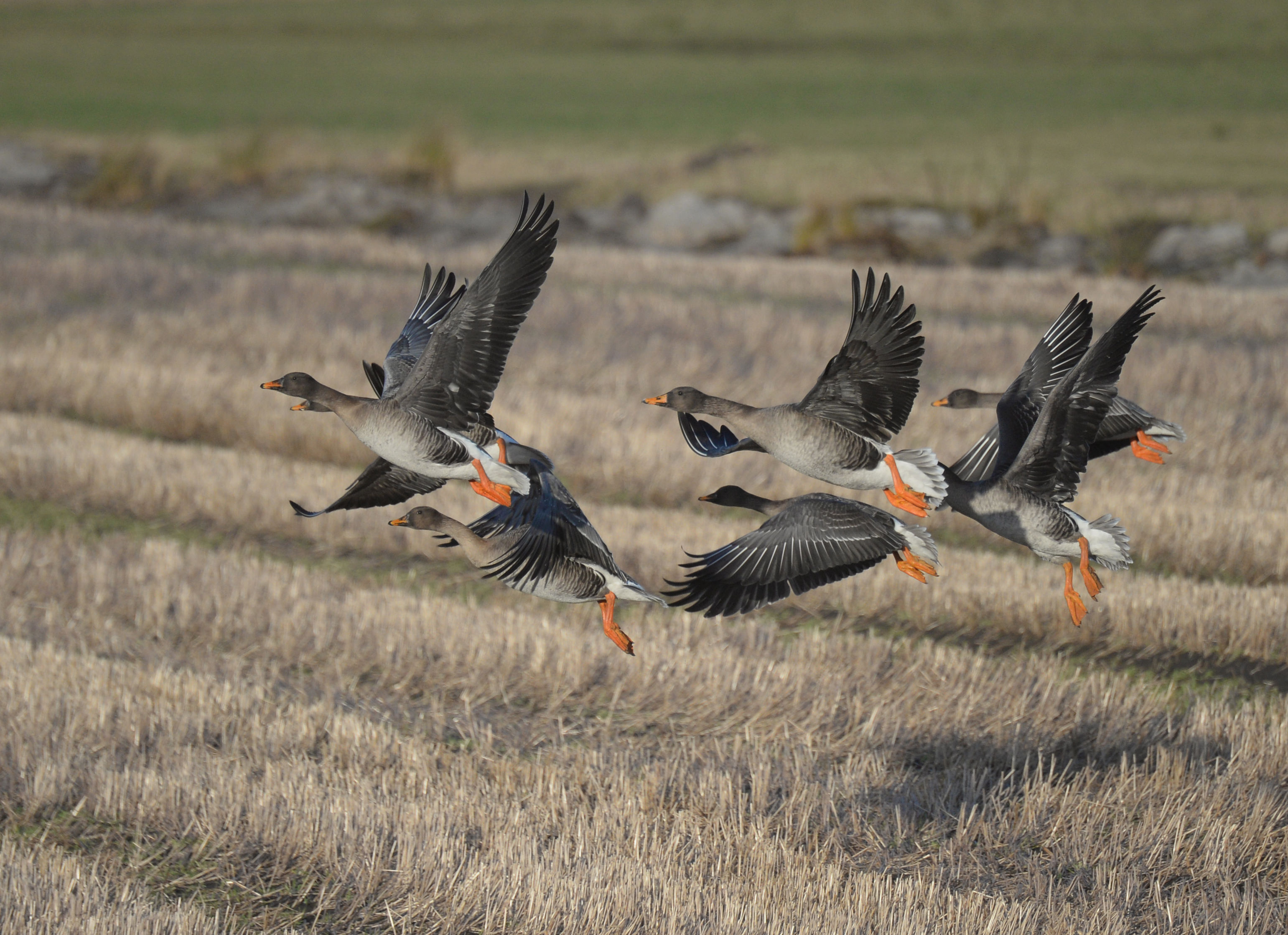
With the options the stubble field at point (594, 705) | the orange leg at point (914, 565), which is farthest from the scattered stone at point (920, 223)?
the orange leg at point (914, 565)

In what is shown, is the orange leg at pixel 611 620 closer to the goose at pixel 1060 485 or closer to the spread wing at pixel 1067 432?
the goose at pixel 1060 485

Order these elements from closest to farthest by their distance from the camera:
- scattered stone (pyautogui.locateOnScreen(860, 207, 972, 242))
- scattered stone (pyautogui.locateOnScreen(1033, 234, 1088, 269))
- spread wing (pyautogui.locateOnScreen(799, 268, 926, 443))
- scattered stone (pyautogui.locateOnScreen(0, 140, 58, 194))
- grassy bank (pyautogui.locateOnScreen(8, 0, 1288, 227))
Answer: spread wing (pyautogui.locateOnScreen(799, 268, 926, 443)) < scattered stone (pyautogui.locateOnScreen(1033, 234, 1088, 269)) < scattered stone (pyautogui.locateOnScreen(860, 207, 972, 242)) < scattered stone (pyautogui.locateOnScreen(0, 140, 58, 194)) < grassy bank (pyautogui.locateOnScreen(8, 0, 1288, 227))

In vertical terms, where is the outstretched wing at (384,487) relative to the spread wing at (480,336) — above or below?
below

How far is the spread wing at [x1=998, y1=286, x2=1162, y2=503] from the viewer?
10.2 ft

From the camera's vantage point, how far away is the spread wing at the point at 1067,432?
122 inches

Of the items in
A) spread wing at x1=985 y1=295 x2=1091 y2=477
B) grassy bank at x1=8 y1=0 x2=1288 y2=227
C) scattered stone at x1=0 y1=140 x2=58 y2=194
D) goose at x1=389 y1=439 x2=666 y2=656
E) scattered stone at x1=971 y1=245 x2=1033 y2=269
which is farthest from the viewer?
grassy bank at x1=8 y1=0 x2=1288 y2=227

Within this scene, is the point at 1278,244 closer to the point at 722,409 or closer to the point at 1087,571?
the point at 1087,571

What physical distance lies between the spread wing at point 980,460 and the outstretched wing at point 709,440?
0.65 m

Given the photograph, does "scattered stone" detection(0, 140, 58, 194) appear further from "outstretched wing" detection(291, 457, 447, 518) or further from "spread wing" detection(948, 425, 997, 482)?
"spread wing" detection(948, 425, 997, 482)

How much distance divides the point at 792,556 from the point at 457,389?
940 millimetres

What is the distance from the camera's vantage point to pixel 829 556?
3.03 m

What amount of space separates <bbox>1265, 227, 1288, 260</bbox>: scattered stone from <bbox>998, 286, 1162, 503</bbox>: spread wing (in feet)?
109

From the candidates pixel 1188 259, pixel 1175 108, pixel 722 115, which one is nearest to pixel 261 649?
pixel 1188 259

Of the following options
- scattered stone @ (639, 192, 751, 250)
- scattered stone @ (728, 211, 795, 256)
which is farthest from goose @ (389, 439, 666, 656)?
scattered stone @ (639, 192, 751, 250)
